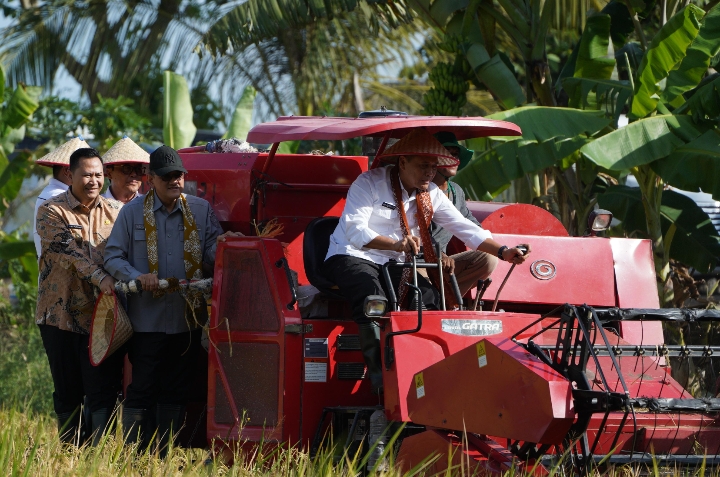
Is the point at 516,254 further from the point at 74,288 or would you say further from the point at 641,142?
the point at 641,142

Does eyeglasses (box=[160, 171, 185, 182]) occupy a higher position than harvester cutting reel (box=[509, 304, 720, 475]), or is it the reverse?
eyeglasses (box=[160, 171, 185, 182])

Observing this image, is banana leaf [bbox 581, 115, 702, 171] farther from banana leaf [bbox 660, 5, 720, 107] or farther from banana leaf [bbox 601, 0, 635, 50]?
banana leaf [bbox 601, 0, 635, 50]

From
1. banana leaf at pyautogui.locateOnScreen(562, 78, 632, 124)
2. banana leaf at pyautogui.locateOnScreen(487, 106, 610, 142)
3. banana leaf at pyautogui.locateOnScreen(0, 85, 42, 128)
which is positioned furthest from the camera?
banana leaf at pyautogui.locateOnScreen(0, 85, 42, 128)

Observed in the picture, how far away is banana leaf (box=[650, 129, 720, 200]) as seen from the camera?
8.80 meters

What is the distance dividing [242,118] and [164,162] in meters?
6.54

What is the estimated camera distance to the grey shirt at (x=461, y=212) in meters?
6.73

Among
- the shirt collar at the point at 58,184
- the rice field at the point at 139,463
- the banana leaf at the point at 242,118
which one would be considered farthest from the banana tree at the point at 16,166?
the rice field at the point at 139,463

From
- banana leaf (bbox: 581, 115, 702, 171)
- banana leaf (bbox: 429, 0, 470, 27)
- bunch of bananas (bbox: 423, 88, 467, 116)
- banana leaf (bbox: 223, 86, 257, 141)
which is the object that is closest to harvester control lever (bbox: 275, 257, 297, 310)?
banana leaf (bbox: 581, 115, 702, 171)

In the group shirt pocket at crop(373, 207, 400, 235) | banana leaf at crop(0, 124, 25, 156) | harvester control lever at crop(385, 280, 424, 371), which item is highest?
banana leaf at crop(0, 124, 25, 156)

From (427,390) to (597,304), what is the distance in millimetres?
2095

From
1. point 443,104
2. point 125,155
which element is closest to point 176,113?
point 443,104

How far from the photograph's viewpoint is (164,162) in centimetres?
648

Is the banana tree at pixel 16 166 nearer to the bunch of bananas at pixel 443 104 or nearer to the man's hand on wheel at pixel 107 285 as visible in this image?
the bunch of bananas at pixel 443 104

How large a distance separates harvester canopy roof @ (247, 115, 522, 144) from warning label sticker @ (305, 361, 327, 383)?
4.50 feet
